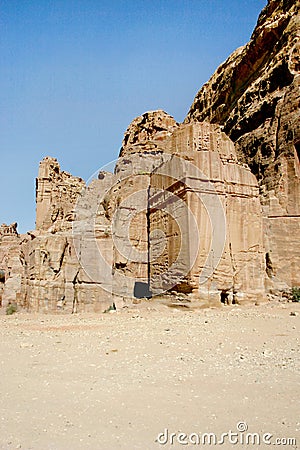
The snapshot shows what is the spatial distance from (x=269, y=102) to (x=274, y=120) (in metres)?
2.19

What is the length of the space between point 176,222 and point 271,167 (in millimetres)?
8298

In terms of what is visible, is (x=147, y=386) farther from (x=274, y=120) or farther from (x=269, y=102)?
(x=269, y=102)

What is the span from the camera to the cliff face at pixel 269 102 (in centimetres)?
1666

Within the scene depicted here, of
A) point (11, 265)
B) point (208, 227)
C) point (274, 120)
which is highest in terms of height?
point (274, 120)

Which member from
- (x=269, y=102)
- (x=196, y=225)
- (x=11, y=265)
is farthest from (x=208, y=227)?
(x=11, y=265)

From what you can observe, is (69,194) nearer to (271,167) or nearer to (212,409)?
(271,167)

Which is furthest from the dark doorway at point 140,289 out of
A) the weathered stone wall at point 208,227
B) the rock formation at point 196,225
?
the weathered stone wall at point 208,227

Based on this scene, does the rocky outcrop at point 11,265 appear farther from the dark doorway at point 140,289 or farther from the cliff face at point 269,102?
the cliff face at point 269,102

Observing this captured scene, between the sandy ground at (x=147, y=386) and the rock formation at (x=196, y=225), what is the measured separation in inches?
165

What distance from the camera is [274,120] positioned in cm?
1895

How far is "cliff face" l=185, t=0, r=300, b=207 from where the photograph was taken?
54.6 feet

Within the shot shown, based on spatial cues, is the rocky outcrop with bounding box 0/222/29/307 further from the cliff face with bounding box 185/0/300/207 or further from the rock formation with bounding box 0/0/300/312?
the cliff face with bounding box 185/0/300/207

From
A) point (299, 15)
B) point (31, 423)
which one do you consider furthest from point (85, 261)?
point (299, 15)

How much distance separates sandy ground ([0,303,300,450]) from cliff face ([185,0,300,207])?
10.8m
